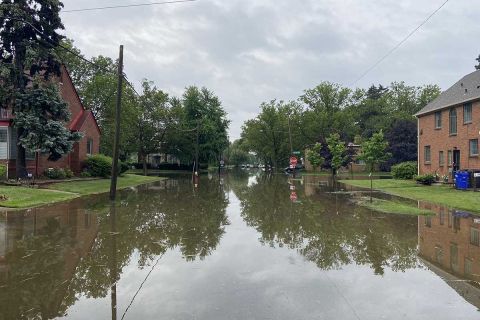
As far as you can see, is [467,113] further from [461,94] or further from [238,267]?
[238,267]

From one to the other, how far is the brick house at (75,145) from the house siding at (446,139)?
2748 centimetres

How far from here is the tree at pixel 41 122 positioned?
2612 cm

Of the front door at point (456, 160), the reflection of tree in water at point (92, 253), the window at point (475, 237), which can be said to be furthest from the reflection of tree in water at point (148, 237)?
the front door at point (456, 160)

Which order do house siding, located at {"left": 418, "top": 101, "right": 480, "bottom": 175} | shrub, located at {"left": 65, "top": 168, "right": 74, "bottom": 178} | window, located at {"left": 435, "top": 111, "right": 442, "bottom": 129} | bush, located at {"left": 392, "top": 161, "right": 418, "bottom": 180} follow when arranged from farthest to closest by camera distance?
bush, located at {"left": 392, "top": 161, "right": 418, "bottom": 180}
window, located at {"left": 435, "top": 111, "right": 442, "bottom": 129}
shrub, located at {"left": 65, "top": 168, "right": 74, "bottom": 178}
house siding, located at {"left": 418, "top": 101, "right": 480, "bottom": 175}

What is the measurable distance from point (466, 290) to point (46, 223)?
11.8 metres

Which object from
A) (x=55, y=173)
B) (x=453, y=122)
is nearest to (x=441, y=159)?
(x=453, y=122)

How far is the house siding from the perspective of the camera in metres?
29.0

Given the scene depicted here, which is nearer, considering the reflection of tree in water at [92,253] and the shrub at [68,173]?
the reflection of tree in water at [92,253]

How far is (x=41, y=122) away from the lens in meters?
26.9

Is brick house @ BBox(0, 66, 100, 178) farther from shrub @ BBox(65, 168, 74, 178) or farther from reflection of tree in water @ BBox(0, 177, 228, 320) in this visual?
reflection of tree in water @ BBox(0, 177, 228, 320)

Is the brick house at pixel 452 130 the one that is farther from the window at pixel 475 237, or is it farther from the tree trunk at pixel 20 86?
the tree trunk at pixel 20 86

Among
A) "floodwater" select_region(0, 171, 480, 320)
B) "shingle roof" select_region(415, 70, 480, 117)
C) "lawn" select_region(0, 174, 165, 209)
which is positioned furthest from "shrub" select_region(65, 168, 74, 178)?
"shingle roof" select_region(415, 70, 480, 117)

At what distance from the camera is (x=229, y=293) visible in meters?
6.58

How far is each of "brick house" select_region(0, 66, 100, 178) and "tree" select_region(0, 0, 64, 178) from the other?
1008 mm
